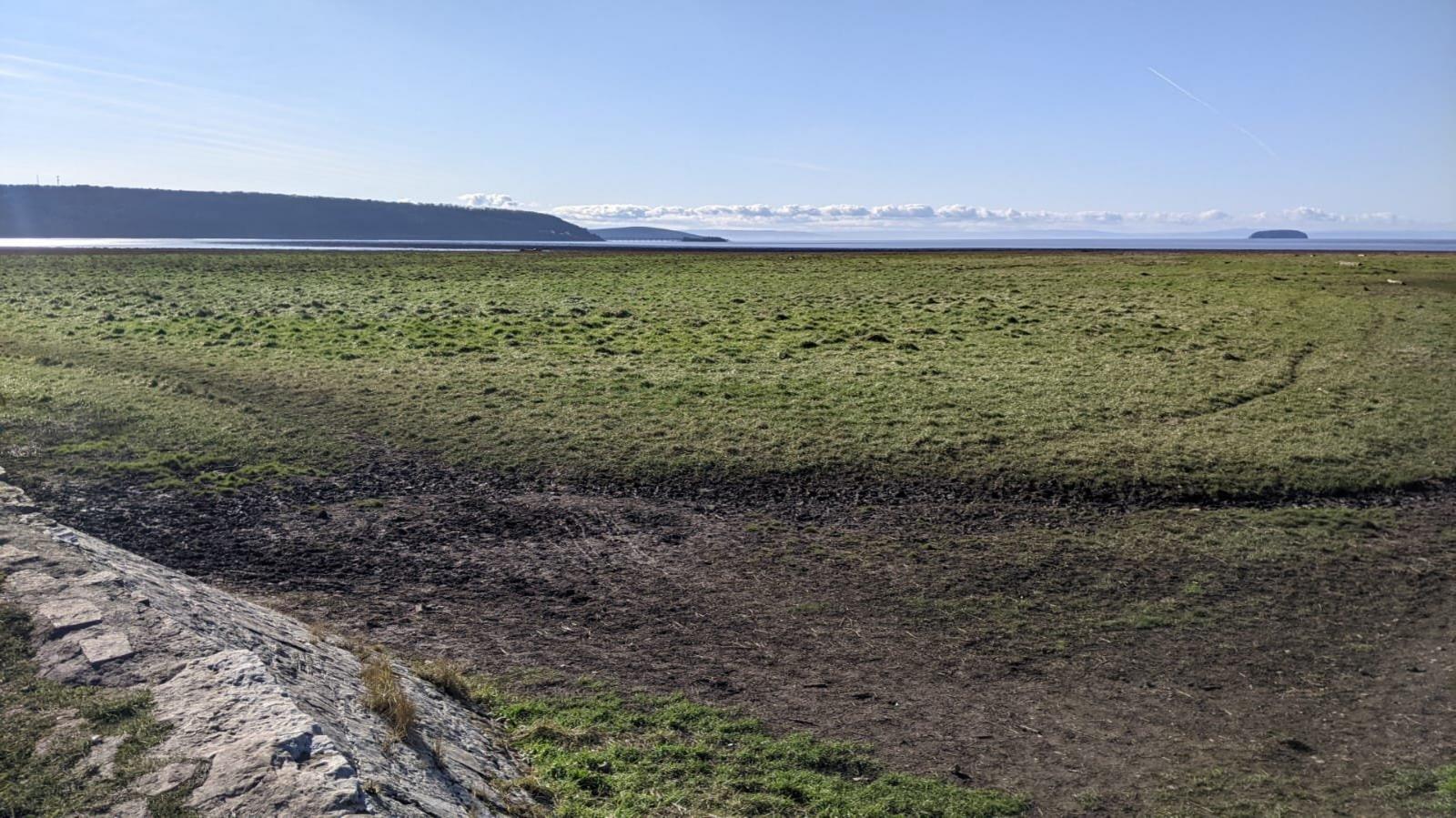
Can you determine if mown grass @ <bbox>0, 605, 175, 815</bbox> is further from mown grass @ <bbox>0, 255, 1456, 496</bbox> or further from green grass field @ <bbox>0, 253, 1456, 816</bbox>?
mown grass @ <bbox>0, 255, 1456, 496</bbox>

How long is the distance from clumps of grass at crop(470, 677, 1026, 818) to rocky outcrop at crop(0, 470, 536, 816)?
35cm

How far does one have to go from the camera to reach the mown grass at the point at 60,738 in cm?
445

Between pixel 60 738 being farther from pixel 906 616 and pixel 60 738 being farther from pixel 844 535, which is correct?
pixel 844 535

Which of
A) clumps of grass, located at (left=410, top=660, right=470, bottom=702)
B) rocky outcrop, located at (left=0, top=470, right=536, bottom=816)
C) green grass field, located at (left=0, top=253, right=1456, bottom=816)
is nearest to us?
rocky outcrop, located at (left=0, top=470, right=536, bottom=816)

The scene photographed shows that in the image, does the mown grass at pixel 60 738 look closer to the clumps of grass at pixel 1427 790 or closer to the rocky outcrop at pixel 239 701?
the rocky outcrop at pixel 239 701

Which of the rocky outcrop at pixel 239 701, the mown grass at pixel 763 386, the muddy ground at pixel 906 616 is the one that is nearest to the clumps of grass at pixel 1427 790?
the muddy ground at pixel 906 616

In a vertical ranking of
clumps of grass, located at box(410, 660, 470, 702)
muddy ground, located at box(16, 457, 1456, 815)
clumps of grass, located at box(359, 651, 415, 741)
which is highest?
clumps of grass, located at box(359, 651, 415, 741)

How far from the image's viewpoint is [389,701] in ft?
20.0

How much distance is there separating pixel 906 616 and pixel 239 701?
20.4 ft

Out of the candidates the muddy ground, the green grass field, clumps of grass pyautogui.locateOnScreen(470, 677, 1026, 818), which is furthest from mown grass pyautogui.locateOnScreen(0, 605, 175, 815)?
the muddy ground

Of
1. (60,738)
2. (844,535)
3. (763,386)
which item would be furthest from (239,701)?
(763,386)

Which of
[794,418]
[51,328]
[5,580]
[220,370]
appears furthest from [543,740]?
[51,328]

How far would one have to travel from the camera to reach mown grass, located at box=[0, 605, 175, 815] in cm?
445

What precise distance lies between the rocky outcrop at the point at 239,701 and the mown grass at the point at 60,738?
0.09m
